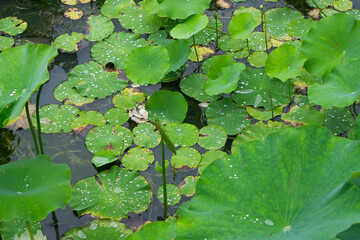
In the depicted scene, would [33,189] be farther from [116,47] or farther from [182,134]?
[116,47]

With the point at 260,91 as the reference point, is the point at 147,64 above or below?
above

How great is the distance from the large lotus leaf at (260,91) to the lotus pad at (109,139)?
0.79 meters

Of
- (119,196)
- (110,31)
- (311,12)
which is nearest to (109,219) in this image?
(119,196)

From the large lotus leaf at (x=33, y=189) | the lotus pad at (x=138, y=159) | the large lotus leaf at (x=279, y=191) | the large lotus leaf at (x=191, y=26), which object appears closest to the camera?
the large lotus leaf at (x=279, y=191)

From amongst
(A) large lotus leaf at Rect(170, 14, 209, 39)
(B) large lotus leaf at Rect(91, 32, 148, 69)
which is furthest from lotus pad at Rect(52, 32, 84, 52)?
(A) large lotus leaf at Rect(170, 14, 209, 39)

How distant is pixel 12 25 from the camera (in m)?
3.68

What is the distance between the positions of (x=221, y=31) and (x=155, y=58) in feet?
2.39

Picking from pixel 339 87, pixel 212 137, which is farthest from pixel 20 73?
pixel 339 87

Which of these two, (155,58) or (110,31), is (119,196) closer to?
(155,58)

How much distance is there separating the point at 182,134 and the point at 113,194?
61 centimetres

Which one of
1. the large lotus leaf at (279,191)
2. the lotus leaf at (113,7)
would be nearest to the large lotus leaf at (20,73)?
the large lotus leaf at (279,191)

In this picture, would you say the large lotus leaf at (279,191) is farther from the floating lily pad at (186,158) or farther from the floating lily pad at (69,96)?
the floating lily pad at (69,96)

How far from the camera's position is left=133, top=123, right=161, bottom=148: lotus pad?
2822 mm

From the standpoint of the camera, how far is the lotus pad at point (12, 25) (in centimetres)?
363
